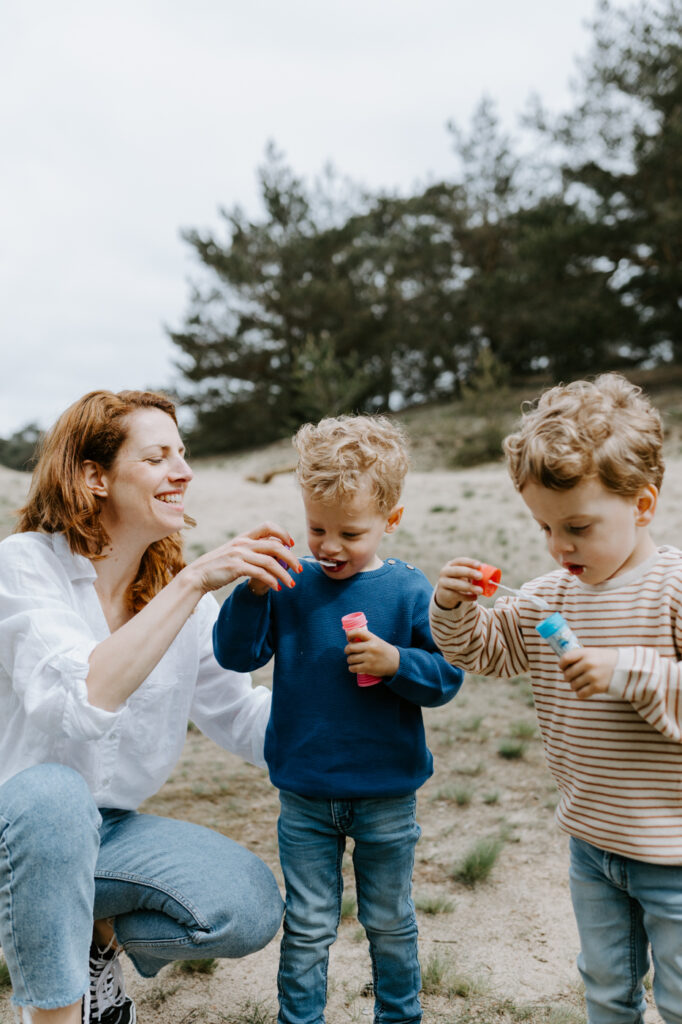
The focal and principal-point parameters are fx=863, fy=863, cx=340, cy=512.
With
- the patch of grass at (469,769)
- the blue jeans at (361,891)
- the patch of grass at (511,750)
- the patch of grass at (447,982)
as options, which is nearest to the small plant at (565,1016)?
the patch of grass at (447,982)

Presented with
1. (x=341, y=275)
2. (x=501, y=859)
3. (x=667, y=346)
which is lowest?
(x=501, y=859)

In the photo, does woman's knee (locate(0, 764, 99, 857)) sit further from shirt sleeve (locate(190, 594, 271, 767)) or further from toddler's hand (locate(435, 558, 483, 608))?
toddler's hand (locate(435, 558, 483, 608))

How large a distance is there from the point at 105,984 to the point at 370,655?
1090mm

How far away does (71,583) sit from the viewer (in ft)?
7.48

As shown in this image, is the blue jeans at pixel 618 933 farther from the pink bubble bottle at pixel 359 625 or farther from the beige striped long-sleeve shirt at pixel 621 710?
the pink bubble bottle at pixel 359 625

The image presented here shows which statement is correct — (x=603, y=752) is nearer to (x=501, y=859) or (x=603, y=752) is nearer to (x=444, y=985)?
(x=444, y=985)

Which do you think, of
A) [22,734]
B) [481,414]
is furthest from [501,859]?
[481,414]

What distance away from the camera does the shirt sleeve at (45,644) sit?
192 centimetres

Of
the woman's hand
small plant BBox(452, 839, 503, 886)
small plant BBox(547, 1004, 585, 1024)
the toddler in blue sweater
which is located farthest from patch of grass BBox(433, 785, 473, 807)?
the woman's hand

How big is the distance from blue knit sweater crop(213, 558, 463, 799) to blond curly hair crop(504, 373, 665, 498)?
0.51m

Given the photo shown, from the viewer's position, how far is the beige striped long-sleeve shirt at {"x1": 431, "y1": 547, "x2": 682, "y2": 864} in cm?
161

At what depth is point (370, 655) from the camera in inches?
76.2

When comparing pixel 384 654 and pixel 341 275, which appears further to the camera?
pixel 341 275

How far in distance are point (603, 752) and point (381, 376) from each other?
21878 millimetres
